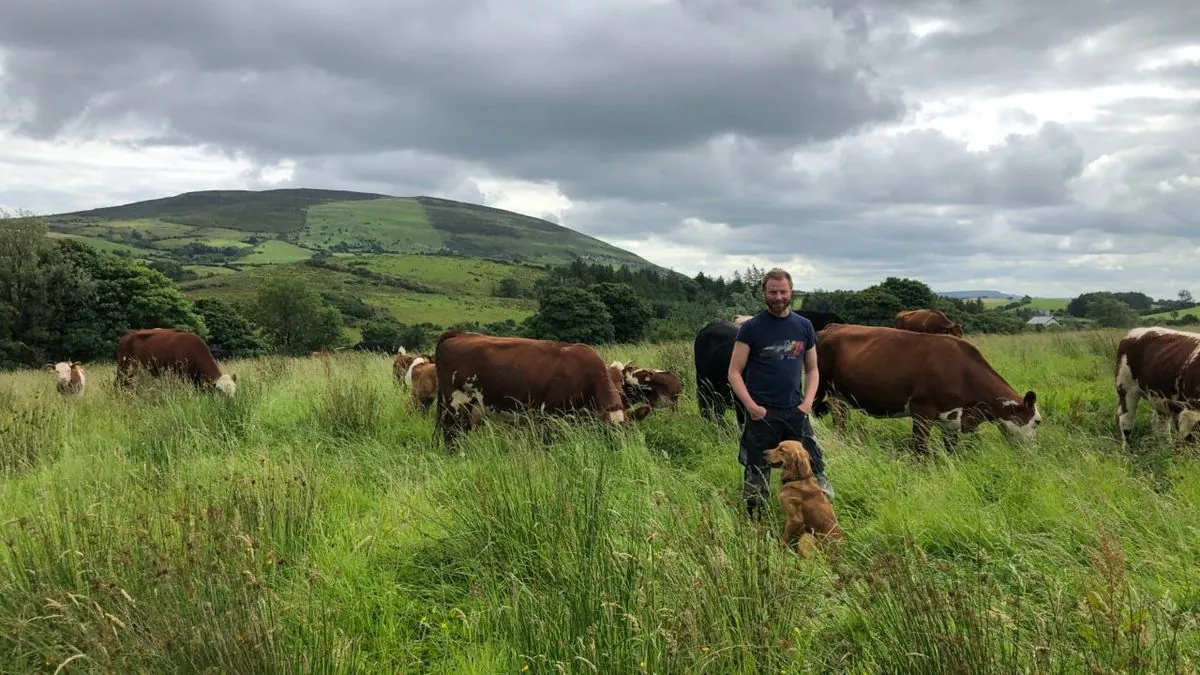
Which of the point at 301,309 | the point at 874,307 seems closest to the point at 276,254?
the point at 301,309

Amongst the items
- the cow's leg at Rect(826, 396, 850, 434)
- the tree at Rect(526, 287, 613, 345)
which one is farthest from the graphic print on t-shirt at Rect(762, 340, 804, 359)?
the tree at Rect(526, 287, 613, 345)

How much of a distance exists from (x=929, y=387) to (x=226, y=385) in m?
11.3

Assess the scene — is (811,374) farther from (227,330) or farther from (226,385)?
(227,330)

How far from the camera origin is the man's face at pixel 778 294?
5789 mm

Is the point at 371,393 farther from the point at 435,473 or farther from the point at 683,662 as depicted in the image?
the point at 683,662

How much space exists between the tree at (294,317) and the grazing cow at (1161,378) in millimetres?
68619

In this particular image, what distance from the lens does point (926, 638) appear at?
2834mm

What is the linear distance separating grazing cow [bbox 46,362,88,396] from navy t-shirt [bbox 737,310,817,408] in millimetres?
12682

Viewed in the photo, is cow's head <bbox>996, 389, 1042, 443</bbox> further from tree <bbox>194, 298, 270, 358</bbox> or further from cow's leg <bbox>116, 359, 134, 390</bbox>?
tree <bbox>194, 298, 270, 358</bbox>

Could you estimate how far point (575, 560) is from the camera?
3.82m

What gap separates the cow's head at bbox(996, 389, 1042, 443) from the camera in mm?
7953

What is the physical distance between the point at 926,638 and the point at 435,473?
17.0 ft

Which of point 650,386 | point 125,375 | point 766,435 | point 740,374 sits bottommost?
point 125,375

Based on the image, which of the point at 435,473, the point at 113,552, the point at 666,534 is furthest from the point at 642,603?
the point at 435,473
